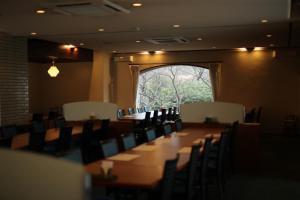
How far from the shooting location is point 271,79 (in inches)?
488

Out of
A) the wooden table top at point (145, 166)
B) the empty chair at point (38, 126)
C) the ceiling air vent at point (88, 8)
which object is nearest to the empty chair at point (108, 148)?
the wooden table top at point (145, 166)

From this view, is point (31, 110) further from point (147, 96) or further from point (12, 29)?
point (12, 29)

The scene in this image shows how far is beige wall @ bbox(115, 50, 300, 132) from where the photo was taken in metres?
12.2

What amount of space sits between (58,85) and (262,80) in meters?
6.89

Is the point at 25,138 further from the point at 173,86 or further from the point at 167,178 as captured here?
the point at 173,86

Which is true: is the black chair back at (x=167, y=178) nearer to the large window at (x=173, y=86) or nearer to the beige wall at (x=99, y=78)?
the beige wall at (x=99, y=78)

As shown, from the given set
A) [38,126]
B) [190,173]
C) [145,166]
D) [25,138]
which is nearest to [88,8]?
[25,138]

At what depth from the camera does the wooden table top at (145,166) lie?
3080 millimetres

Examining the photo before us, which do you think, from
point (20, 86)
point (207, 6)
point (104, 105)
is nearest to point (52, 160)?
point (207, 6)

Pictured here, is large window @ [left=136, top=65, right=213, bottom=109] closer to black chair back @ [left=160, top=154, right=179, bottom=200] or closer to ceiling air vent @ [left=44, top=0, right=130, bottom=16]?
ceiling air vent @ [left=44, top=0, right=130, bottom=16]

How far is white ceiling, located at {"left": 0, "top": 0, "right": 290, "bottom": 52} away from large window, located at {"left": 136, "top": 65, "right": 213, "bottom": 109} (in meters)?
3.27

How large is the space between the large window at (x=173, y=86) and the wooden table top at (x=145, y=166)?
316 inches

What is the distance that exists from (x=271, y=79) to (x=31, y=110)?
8.05 metres

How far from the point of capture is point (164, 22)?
24.0 ft
